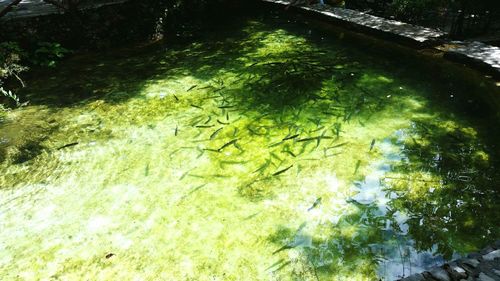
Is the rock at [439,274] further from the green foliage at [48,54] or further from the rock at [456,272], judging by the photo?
the green foliage at [48,54]

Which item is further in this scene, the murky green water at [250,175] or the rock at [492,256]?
the murky green water at [250,175]

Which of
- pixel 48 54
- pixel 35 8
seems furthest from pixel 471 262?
pixel 35 8

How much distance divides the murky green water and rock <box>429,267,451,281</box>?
26 cm

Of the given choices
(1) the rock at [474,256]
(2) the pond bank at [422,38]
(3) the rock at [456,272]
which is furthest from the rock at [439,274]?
(2) the pond bank at [422,38]

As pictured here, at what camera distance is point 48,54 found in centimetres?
692

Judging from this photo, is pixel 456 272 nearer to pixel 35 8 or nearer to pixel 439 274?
pixel 439 274

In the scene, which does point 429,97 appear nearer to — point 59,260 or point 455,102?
point 455,102

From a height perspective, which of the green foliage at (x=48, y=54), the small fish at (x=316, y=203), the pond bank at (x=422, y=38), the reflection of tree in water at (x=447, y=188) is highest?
the pond bank at (x=422, y=38)

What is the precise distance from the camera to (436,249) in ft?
9.16

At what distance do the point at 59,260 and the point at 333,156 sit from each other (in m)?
2.70

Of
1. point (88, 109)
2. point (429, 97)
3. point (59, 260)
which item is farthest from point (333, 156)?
point (88, 109)

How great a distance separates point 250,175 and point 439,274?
191 centimetres

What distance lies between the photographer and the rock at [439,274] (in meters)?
2.32

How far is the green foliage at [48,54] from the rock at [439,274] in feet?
22.2
